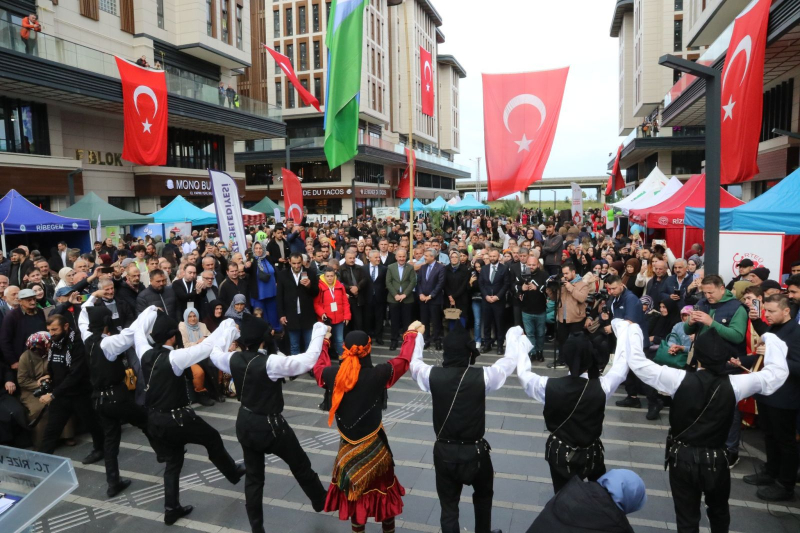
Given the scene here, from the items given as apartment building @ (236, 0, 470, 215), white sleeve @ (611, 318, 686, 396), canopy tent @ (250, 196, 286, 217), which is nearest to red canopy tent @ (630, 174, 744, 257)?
white sleeve @ (611, 318, 686, 396)

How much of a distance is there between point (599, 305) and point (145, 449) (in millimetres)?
6067

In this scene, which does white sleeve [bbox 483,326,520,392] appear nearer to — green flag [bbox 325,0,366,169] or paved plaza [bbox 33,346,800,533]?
paved plaza [bbox 33,346,800,533]

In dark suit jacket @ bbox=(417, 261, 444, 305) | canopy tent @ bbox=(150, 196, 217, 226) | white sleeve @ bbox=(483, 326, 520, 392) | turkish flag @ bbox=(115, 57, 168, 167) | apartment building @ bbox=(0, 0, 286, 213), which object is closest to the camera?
white sleeve @ bbox=(483, 326, 520, 392)

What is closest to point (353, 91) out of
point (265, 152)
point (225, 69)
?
point (225, 69)

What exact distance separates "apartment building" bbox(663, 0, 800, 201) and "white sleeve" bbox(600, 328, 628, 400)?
29.0ft

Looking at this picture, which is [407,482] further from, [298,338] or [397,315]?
[397,315]

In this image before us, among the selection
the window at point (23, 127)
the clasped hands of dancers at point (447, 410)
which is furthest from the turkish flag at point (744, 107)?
the window at point (23, 127)

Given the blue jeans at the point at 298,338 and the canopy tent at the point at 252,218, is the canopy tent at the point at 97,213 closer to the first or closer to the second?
the canopy tent at the point at 252,218

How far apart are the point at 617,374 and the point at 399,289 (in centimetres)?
633

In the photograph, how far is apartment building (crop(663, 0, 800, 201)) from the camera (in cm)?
1114

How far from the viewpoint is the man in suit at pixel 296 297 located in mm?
8773

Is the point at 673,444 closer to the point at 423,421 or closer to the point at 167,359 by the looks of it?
the point at 423,421

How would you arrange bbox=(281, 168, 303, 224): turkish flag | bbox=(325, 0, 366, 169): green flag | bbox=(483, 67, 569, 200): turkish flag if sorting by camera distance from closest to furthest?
bbox=(483, 67, 569, 200): turkish flag → bbox=(325, 0, 366, 169): green flag → bbox=(281, 168, 303, 224): turkish flag

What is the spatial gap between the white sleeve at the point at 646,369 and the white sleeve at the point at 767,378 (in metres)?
0.37
